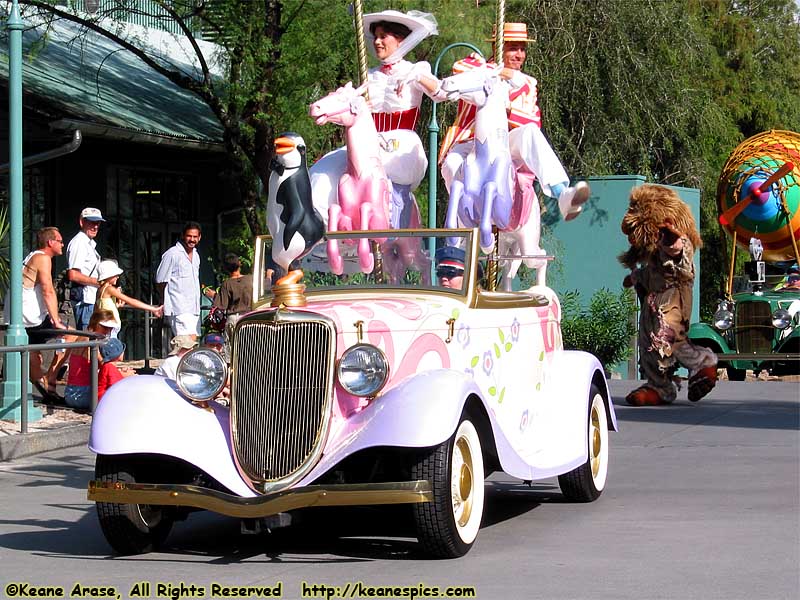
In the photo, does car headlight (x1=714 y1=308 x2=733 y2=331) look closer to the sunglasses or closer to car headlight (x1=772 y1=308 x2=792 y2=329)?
car headlight (x1=772 y1=308 x2=792 y2=329)

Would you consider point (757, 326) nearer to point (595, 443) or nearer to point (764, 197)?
point (764, 197)

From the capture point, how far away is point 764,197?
961 inches

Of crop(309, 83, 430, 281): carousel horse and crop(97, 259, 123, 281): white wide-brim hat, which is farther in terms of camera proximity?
crop(97, 259, 123, 281): white wide-brim hat

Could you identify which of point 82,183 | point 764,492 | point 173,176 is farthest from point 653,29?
point 764,492

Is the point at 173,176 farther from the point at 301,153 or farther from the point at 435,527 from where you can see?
the point at 435,527

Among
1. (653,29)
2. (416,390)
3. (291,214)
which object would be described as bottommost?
(416,390)

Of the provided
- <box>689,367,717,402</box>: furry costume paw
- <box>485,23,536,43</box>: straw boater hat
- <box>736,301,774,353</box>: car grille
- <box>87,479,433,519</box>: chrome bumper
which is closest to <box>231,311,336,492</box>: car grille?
<box>87,479,433,519</box>: chrome bumper

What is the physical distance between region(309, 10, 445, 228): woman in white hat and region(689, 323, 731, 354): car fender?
11.6 m

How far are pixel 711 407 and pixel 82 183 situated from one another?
39.1ft

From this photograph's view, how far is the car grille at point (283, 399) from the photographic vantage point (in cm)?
768

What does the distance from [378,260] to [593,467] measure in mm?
2207

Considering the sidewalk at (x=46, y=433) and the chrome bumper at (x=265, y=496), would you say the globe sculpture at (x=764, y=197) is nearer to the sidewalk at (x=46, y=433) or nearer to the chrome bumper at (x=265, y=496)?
the sidewalk at (x=46, y=433)

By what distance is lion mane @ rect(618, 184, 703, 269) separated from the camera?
16062 millimetres

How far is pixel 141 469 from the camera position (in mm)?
7969
